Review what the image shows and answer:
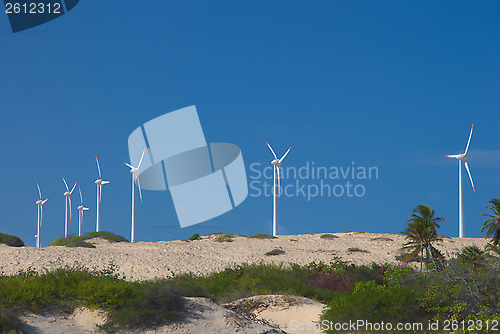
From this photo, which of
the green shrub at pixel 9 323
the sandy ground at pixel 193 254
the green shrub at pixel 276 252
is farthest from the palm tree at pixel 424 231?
the green shrub at pixel 9 323

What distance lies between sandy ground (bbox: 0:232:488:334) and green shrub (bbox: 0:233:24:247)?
4596 mm

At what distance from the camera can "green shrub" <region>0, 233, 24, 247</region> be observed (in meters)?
57.9

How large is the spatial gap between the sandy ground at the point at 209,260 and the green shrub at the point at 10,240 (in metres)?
4.60

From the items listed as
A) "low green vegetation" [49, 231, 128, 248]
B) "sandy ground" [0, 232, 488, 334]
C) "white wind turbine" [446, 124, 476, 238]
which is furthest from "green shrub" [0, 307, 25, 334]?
"white wind turbine" [446, 124, 476, 238]

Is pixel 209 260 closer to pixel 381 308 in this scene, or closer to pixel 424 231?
pixel 424 231

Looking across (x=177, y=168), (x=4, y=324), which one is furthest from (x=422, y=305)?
(x=177, y=168)

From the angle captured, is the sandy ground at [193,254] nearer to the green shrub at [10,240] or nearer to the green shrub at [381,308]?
the green shrub at [10,240]

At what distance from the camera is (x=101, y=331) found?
20609 millimetres

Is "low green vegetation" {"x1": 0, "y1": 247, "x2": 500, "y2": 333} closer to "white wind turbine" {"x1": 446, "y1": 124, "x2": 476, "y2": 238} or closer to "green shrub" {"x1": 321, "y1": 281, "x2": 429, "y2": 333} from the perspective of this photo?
"green shrub" {"x1": 321, "y1": 281, "x2": 429, "y2": 333}

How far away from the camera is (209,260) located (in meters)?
52.7

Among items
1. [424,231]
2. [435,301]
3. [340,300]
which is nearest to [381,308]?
[340,300]

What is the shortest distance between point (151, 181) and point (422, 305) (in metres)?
54.3

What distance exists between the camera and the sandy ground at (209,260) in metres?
21.0

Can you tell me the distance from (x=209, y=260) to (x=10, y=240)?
22678 mm
